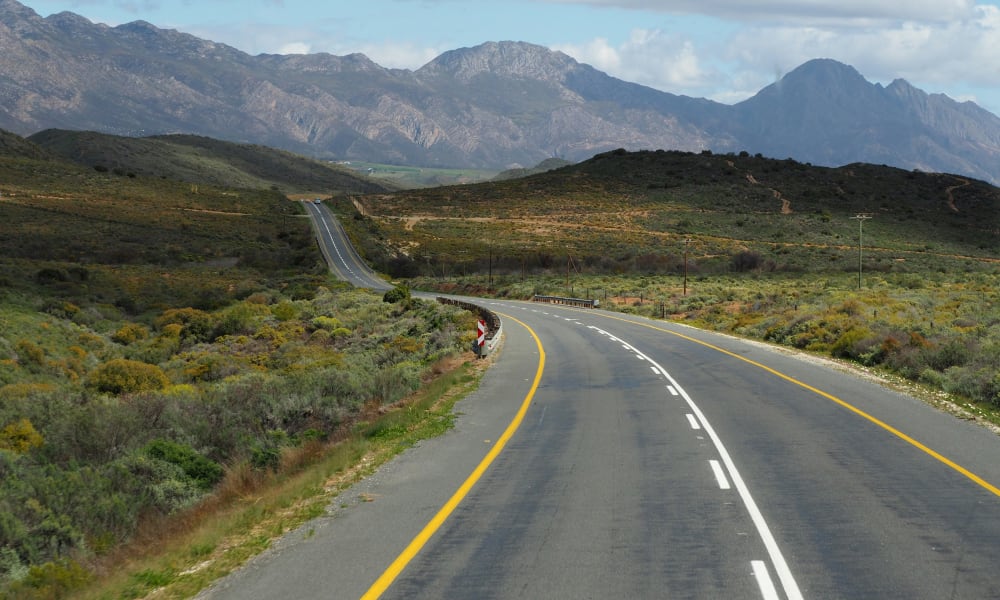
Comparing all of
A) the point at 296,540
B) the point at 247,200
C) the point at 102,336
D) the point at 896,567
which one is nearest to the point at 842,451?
the point at 896,567

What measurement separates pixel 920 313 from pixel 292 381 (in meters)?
23.6

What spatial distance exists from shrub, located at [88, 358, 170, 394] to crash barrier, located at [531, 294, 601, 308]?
30854 millimetres

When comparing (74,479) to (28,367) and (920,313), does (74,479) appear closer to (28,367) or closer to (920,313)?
(28,367)

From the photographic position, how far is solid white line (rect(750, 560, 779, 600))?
6188 millimetres

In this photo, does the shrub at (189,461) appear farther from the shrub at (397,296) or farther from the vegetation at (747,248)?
the shrub at (397,296)

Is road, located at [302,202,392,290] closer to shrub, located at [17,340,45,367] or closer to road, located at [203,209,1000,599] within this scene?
shrub, located at [17,340,45,367]

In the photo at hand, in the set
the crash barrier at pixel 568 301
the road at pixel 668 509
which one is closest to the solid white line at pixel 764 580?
the road at pixel 668 509

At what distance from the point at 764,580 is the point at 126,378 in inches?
977

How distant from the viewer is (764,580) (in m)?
6.48

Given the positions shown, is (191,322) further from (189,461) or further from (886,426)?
(886,426)

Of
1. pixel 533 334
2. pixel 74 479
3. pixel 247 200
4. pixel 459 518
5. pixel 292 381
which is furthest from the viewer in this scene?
pixel 247 200

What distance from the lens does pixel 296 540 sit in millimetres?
7684

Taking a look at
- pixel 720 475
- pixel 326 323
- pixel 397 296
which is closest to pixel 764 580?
pixel 720 475

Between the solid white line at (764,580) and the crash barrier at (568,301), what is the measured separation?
4614 cm
